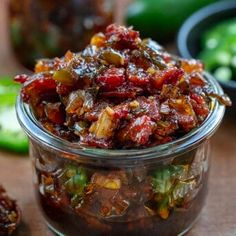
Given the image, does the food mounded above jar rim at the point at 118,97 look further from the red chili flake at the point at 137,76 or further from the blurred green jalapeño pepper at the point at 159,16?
the blurred green jalapeño pepper at the point at 159,16

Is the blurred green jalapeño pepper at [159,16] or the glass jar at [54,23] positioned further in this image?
the blurred green jalapeño pepper at [159,16]

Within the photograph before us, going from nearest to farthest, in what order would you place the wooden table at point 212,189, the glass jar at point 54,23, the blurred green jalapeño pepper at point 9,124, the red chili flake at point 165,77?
the red chili flake at point 165,77 < the wooden table at point 212,189 < the blurred green jalapeño pepper at point 9,124 < the glass jar at point 54,23

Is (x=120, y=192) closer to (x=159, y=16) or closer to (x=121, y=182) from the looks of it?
(x=121, y=182)

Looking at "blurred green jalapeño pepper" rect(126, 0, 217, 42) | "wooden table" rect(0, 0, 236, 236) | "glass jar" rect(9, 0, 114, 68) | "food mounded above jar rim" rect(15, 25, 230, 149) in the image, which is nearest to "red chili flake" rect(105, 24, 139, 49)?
"food mounded above jar rim" rect(15, 25, 230, 149)

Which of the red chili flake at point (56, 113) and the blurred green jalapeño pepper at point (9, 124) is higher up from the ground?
the red chili flake at point (56, 113)

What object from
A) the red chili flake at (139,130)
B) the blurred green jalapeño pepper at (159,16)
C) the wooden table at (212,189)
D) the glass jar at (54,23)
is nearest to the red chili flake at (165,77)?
the red chili flake at (139,130)

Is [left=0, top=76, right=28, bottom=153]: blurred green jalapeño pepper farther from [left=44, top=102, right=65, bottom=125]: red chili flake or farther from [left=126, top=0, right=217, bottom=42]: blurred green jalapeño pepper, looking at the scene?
→ [left=126, top=0, right=217, bottom=42]: blurred green jalapeño pepper
